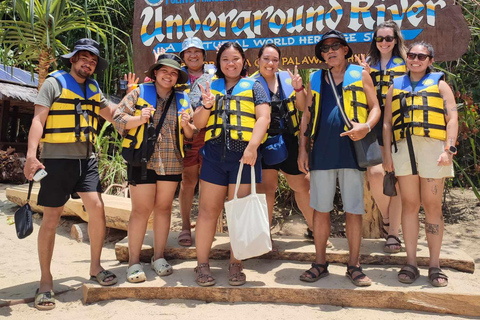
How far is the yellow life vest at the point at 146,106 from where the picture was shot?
10.9ft

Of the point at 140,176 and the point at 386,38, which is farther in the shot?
the point at 386,38

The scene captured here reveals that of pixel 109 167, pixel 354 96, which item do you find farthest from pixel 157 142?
pixel 109 167

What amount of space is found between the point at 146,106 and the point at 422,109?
2200 mm

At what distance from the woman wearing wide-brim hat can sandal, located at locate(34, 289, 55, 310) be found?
2.05 ft

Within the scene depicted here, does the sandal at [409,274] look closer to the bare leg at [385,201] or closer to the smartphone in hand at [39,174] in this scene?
the bare leg at [385,201]

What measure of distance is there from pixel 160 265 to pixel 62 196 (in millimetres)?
998

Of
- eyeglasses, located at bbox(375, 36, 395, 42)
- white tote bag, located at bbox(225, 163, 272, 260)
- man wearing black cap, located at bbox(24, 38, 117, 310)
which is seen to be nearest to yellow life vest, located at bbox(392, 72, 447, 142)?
eyeglasses, located at bbox(375, 36, 395, 42)

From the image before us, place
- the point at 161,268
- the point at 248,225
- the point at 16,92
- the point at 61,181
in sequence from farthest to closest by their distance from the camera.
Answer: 1. the point at 16,92
2. the point at 161,268
3. the point at 61,181
4. the point at 248,225

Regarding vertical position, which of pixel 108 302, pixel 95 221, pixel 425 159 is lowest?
pixel 108 302

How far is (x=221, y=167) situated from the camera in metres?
3.23

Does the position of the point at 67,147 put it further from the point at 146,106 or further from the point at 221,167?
the point at 221,167

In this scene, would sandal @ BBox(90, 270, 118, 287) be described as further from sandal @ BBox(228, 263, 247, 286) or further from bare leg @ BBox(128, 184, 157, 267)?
sandal @ BBox(228, 263, 247, 286)

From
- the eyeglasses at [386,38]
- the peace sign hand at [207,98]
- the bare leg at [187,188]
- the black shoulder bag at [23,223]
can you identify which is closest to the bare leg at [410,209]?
the eyeglasses at [386,38]

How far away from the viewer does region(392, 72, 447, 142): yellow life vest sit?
3.13 m
